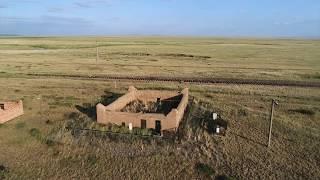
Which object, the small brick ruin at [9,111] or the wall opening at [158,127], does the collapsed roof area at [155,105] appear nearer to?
the wall opening at [158,127]

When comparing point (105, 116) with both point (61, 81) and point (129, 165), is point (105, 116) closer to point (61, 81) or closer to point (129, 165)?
point (129, 165)

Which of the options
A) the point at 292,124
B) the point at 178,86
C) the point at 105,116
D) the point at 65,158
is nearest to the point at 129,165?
the point at 65,158

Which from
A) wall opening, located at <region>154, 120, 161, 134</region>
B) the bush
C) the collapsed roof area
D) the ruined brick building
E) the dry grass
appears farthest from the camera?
the collapsed roof area

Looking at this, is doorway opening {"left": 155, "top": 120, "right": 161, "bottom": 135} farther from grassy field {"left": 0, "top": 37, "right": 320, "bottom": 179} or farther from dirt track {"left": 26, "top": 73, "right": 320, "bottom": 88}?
dirt track {"left": 26, "top": 73, "right": 320, "bottom": 88}

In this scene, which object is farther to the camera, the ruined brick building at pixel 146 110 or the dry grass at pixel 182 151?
the ruined brick building at pixel 146 110

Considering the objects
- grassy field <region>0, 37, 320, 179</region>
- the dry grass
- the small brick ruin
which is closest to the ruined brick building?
grassy field <region>0, 37, 320, 179</region>

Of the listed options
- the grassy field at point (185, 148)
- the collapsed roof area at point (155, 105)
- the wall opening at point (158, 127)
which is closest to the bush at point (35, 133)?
the grassy field at point (185, 148)

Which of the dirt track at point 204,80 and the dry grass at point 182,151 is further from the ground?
the dirt track at point 204,80

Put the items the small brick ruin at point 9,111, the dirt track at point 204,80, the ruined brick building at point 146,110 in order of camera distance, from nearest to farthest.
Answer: the ruined brick building at point 146,110 < the small brick ruin at point 9,111 < the dirt track at point 204,80
